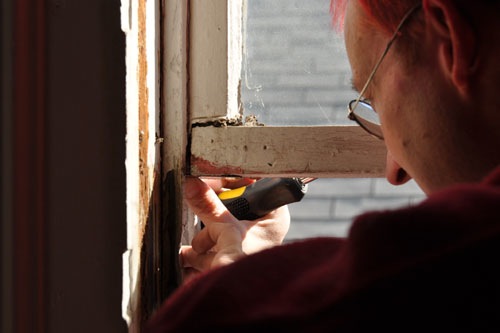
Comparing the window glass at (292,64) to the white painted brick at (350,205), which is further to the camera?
the white painted brick at (350,205)

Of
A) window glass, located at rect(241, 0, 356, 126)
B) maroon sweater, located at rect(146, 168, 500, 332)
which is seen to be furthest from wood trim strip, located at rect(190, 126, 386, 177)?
maroon sweater, located at rect(146, 168, 500, 332)

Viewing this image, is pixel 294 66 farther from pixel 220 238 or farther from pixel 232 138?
pixel 220 238

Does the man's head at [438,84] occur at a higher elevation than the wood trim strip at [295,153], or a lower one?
higher

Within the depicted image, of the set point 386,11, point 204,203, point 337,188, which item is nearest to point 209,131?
point 204,203

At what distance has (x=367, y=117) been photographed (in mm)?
882

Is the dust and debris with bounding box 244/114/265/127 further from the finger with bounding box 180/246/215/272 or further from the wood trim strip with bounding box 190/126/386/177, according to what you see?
the finger with bounding box 180/246/215/272

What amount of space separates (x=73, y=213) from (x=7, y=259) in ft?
0.31

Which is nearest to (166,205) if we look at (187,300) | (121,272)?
(121,272)

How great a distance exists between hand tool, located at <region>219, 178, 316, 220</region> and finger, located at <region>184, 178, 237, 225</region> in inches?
4.7

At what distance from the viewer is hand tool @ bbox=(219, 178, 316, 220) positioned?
118 cm

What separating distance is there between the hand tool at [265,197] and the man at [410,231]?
0.44 meters

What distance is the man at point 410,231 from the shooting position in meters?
0.39

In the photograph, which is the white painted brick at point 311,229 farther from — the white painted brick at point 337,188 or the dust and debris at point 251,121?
the dust and debris at point 251,121

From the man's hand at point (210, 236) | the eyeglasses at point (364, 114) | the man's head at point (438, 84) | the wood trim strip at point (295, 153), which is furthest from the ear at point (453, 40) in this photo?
the man's hand at point (210, 236)
